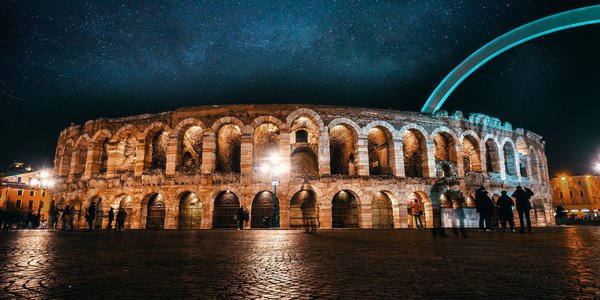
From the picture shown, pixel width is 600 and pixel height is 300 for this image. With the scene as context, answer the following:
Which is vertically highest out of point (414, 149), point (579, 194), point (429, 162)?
point (414, 149)

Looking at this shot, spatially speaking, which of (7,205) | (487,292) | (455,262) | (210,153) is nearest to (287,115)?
(210,153)

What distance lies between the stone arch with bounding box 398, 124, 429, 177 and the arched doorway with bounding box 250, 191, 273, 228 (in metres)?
10.2

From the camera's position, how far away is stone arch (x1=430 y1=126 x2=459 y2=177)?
899 inches

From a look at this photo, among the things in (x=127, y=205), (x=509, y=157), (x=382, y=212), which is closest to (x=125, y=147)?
(x=127, y=205)

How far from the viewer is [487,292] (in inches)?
94.1

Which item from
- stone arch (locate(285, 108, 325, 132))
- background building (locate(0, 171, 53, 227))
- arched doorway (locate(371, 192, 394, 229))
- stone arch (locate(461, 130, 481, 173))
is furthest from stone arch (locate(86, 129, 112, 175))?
background building (locate(0, 171, 53, 227))

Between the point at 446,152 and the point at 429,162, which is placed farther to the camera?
the point at 446,152

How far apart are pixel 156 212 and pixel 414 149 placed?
1864 cm

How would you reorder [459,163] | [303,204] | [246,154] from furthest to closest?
[459,163], [303,204], [246,154]

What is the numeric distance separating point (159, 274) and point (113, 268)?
85 cm

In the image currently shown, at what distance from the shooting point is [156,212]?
2133cm

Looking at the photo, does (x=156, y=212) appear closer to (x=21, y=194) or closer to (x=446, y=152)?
(x=446, y=152)

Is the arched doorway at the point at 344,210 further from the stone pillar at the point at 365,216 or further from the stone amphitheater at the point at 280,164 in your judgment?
the stone pillar at the point at 365,216

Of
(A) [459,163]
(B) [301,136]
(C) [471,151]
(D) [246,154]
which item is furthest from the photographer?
(B) [301,136]
